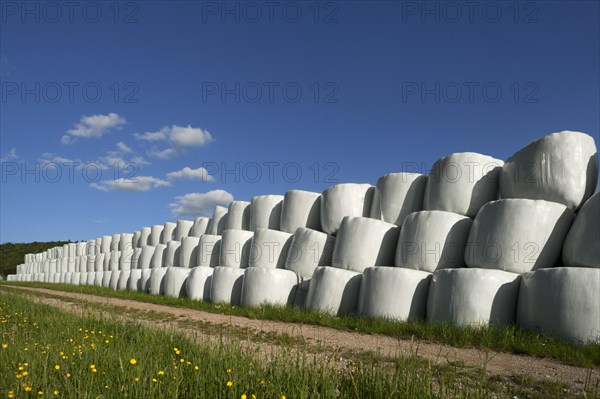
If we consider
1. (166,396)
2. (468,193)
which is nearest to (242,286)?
(468,193)

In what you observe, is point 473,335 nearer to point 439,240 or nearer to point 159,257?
point 439,240

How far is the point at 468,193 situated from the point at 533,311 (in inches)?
96.1

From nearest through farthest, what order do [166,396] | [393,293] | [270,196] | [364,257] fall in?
1. [166,396]
2. [393,293]
3. [364,257]
4. [270,196]

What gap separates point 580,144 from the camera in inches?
270

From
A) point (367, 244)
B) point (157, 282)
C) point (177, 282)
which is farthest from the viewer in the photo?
point (157, 282)

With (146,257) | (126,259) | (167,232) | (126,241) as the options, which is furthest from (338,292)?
(126,241)

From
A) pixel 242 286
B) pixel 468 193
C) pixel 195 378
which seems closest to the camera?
pixel 195 378

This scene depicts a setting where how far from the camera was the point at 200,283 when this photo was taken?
42.0 ft

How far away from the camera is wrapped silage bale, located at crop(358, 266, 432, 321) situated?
24.3 ft

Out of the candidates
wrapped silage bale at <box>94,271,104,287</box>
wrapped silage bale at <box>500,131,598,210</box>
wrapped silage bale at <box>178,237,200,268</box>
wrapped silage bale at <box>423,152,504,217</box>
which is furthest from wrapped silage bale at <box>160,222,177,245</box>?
wrapped silage bale at <box>500,131,598,210</box>

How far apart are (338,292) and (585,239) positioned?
3942mm

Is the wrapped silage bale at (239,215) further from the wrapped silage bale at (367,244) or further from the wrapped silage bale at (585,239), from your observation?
the wrapped silage bale at (585,239)

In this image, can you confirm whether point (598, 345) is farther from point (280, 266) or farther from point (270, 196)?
point (270, 196)


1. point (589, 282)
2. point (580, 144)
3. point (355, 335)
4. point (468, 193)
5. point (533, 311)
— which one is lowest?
point (355, 335)
